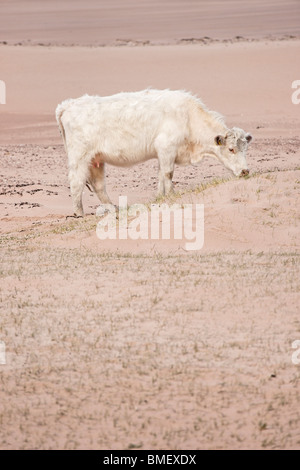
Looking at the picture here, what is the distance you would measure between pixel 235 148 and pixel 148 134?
1.43m

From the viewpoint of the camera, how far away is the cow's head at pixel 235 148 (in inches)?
547

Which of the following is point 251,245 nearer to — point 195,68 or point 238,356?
point 238,356

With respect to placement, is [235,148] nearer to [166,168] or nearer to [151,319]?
[166,168]

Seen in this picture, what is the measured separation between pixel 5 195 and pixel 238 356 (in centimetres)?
1172

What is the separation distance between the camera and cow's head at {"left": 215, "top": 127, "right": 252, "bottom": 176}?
45.6ft

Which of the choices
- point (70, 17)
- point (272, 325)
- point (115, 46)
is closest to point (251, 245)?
point (272, 325)

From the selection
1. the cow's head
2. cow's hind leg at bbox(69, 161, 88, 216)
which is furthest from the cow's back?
the cow's head

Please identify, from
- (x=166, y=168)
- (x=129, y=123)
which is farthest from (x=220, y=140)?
(x=129, y=123)

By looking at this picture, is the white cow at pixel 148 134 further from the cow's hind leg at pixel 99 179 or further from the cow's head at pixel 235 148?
the cow's hind leg at pixel 99 179

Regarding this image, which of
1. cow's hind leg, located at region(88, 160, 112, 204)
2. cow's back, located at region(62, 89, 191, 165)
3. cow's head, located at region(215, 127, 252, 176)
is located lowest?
cow's hind leg, located at region(88, 160, 112, 204)

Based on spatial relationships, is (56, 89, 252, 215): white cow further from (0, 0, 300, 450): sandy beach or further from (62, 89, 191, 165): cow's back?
(0, 0, 300, 450): sandy beach

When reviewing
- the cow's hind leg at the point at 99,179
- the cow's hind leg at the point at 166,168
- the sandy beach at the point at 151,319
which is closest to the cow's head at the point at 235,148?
the sandy beach at the point at 151,319

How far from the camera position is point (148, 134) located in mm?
13758

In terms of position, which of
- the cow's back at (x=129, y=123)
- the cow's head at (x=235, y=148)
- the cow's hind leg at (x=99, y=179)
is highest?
the cow's back at (x=129, y=123)
